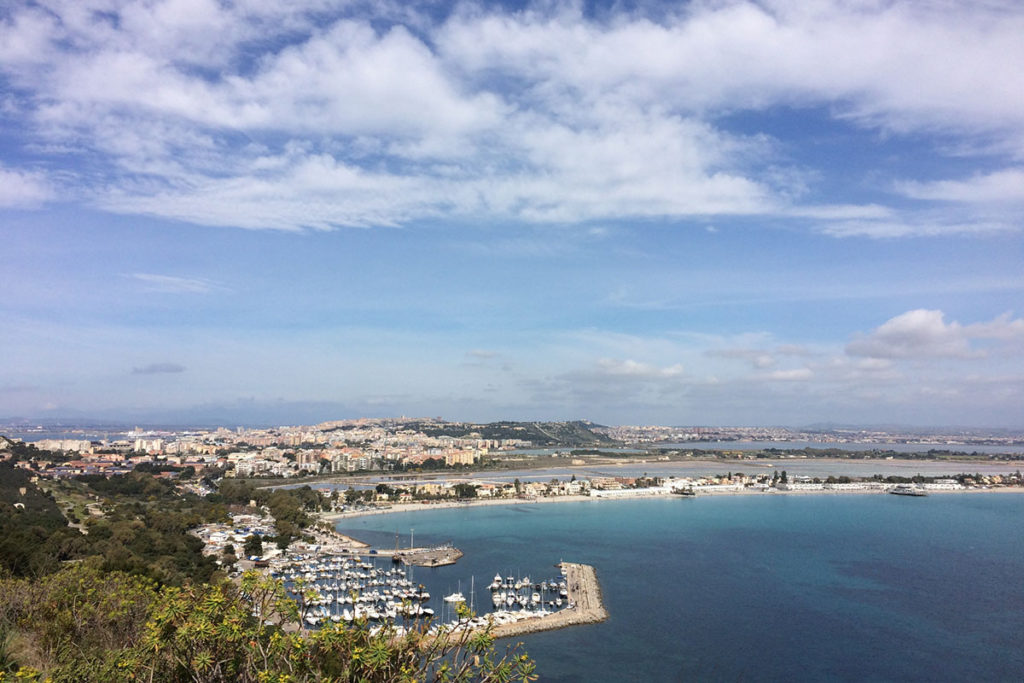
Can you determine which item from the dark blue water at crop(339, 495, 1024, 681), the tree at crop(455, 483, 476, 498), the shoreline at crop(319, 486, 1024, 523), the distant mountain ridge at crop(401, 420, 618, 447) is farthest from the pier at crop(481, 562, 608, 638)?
the distant mountain ridge at crop(401, 420, 618, 447)

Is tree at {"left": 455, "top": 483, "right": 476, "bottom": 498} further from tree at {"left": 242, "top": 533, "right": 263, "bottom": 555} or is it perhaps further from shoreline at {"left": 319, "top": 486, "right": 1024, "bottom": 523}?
tree at {"left": 242, "top": 533, "right": 263, "bottom": 555}

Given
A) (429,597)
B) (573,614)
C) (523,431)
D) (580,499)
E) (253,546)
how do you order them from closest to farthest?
(573,614) → (429,597) → (253,546) → (580,499) → (523,431)

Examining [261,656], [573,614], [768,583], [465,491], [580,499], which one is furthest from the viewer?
[580,499]

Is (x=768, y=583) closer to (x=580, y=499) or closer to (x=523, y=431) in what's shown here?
(x=580, y=499)

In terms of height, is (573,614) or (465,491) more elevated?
(573,614)

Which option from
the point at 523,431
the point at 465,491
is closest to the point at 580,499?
the point at 465,491

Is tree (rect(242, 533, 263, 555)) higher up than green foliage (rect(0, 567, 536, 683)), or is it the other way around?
green foliage (rect(0, 567, 536, 683))

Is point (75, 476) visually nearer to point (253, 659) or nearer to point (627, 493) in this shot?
point (627, 493)

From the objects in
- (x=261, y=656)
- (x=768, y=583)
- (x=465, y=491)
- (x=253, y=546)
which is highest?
(x=261, y=656)
